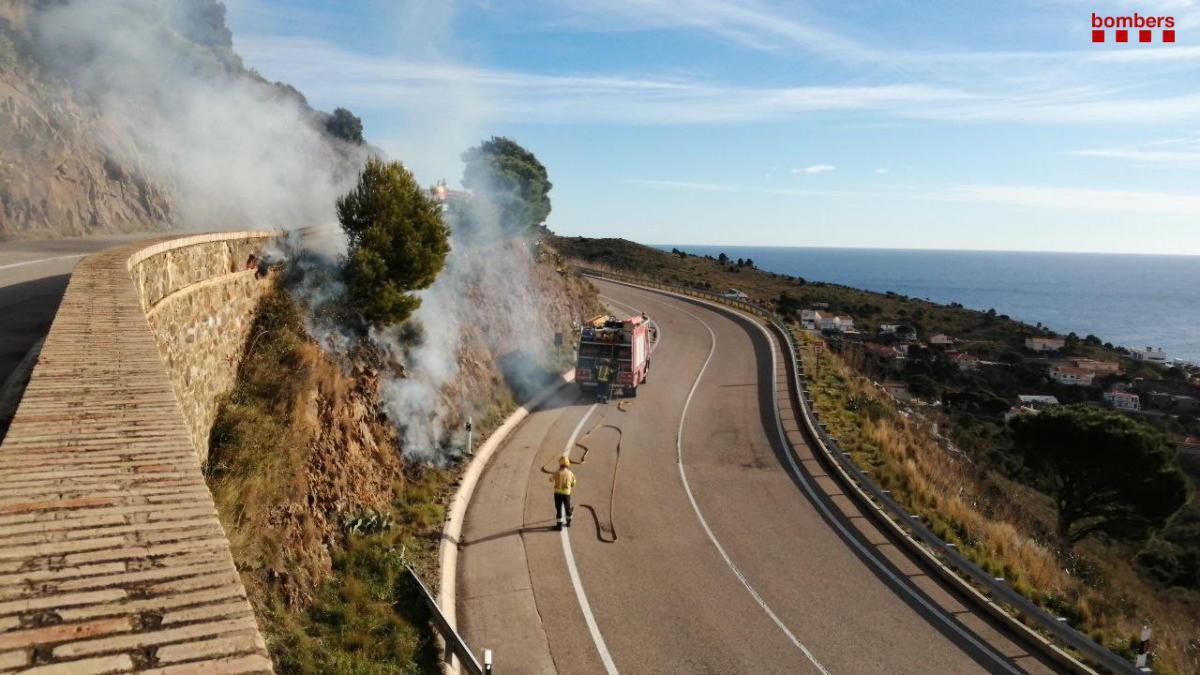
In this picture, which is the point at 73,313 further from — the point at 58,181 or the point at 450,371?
the point at 58,181

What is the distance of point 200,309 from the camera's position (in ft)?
37.0

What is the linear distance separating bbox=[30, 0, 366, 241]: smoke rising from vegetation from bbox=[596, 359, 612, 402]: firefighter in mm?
12586

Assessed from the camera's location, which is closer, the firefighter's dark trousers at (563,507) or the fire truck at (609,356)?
the firefighter's dark trousers at (563,507)

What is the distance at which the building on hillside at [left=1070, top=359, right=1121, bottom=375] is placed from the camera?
207 feet

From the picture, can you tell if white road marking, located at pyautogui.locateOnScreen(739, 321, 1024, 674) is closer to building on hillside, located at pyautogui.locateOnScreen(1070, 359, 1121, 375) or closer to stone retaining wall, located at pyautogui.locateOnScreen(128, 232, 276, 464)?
stone retaining wall, located at pyautogui.locateOnScreen(128, 232, 276, 464)

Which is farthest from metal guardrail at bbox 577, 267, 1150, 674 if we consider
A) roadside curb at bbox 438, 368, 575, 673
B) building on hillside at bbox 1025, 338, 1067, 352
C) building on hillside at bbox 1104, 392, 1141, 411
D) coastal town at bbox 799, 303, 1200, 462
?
building on hillside at bbox 1025, 338, 1067, 352

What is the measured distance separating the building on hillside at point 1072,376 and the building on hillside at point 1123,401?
12.9ft

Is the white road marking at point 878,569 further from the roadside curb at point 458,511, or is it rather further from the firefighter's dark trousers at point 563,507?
the roadside curb at point 458,511

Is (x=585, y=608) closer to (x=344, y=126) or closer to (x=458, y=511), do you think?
(x=458, y=511)

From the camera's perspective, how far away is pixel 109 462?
4.19m

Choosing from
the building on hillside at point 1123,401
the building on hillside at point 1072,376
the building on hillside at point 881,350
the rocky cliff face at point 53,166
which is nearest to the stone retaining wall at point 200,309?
the rocky cliff face at point 53,166

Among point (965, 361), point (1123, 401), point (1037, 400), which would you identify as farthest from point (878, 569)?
point (965, 361)

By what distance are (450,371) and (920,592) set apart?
42.2 feet

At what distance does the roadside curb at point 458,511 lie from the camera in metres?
11.5
